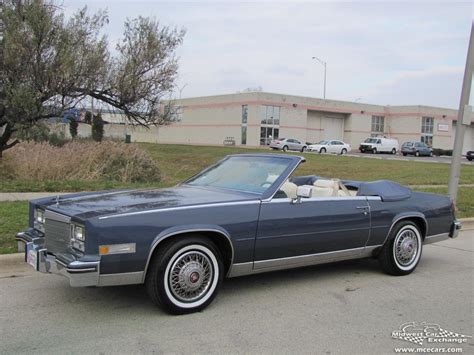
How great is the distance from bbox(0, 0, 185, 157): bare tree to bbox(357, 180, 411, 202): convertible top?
1035 centimetres

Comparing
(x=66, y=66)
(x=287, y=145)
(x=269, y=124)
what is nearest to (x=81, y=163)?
(x=66, y=66)

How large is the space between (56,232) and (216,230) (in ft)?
4.74

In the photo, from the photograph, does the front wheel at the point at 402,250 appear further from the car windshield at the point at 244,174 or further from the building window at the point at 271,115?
the building window at the point at 271,115

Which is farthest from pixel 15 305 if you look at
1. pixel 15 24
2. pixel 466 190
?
pixel 466 190

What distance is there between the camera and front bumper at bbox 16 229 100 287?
13.5 ft

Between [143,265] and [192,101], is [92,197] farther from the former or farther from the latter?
[192,101]

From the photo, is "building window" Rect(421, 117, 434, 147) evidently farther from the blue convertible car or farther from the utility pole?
the blue convertible car

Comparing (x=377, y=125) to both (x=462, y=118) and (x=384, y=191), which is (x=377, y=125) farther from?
(x=384, y=191)

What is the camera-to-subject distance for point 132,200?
4910mm

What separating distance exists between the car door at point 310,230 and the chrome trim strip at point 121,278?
1.20 metres

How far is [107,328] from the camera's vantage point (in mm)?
4281

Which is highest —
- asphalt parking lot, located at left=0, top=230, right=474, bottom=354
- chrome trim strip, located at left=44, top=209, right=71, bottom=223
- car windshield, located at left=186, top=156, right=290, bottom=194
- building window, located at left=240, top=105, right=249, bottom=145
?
building window, located at left=240, top=105, right=249, bottom=145

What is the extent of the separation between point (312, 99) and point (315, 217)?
62.7 meters

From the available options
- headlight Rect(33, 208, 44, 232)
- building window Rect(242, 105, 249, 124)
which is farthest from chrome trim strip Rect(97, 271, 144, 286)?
building window Rect(242, 105, 249, 124)
